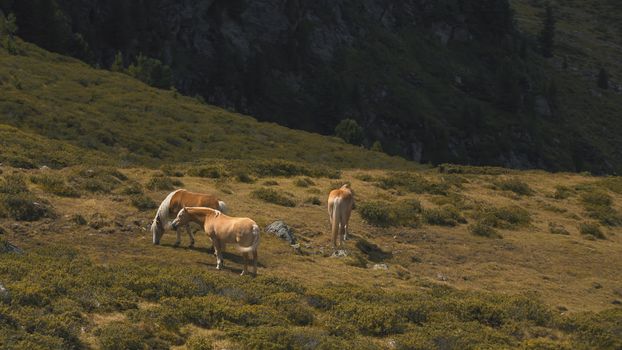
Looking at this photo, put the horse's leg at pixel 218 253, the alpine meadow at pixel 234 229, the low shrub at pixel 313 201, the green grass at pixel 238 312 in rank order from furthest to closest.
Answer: the low shrub at pixel 313 201
the horse's leg at pixel 218 253
the alpine meadow at pixel 234 229
the green grass at pixel 238 312

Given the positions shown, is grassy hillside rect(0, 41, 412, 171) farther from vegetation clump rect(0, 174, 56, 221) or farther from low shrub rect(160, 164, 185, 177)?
vegetation clump rect(0, 174, 56, 221)

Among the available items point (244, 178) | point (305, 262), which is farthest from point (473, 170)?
point (305, 262)

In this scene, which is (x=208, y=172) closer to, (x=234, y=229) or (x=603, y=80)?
(x=234, y=229)

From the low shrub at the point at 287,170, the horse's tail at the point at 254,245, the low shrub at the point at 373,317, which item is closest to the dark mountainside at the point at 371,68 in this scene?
the low shrub at the point at 287,170

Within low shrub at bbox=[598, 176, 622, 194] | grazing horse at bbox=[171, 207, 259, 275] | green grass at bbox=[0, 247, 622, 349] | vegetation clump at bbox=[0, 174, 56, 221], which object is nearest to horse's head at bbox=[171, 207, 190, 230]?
grazing horse at bbox=[171, 207, 259, 275]

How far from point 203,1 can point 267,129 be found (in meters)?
43.2

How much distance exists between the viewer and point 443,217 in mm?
32125

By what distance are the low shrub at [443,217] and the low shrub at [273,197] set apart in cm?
584

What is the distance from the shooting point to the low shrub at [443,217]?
31.8 metres

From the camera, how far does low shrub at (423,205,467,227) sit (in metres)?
31.8

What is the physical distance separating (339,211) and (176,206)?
18.7 feet

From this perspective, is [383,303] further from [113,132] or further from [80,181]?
[113,132]

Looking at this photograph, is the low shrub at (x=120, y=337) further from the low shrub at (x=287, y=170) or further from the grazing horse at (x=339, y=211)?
the low shrub at (x=287, y=170)

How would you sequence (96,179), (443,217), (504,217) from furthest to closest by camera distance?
(504,217) → (443,217) → (96,179)
